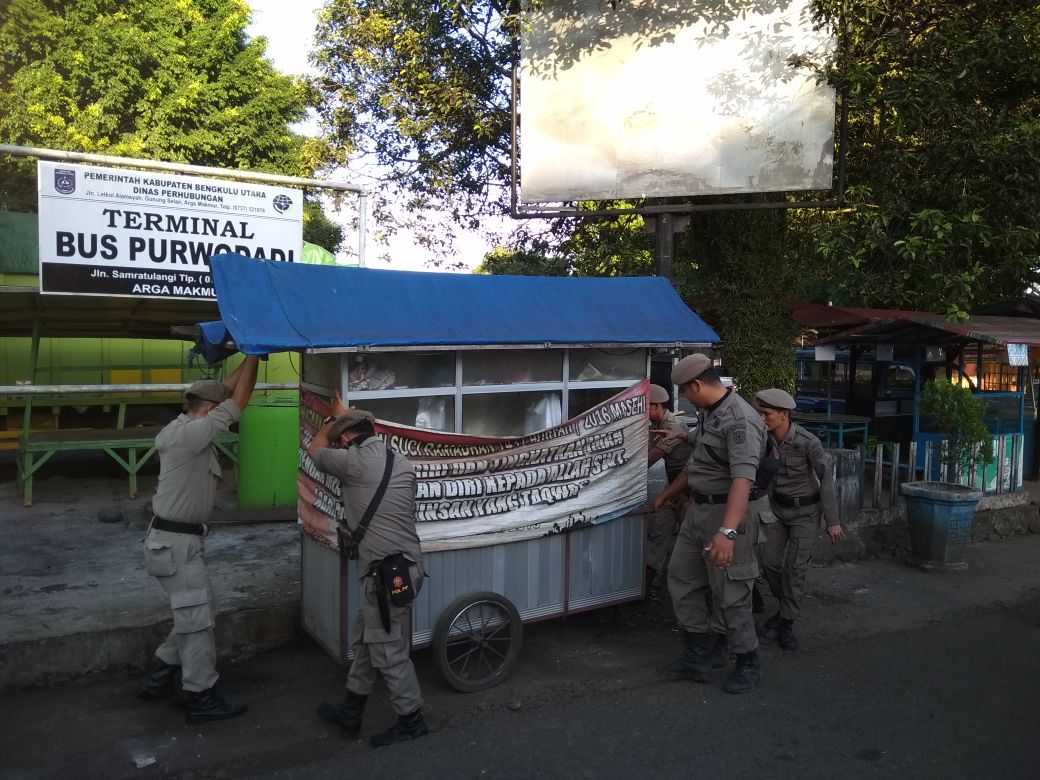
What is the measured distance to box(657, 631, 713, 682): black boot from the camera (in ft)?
15.5

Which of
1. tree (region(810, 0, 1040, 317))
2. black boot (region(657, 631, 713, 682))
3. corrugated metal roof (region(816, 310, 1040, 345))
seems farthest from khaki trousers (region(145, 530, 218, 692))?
corrugated metal roof (region(816, 310, 1040, 345))

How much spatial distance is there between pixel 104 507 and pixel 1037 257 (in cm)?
1025

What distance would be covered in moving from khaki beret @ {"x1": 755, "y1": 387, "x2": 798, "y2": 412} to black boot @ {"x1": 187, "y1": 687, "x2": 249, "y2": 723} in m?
3.75

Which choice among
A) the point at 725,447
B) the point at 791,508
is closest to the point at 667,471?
the point at 791,508

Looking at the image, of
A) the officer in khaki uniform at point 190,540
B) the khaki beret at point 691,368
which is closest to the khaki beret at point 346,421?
the officer in khaki uniform at point 190,540

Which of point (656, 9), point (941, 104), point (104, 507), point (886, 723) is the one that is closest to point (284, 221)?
point (104, 507)

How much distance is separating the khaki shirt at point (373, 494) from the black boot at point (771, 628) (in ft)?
9.39

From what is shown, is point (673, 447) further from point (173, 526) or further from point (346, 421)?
point (173, 526)

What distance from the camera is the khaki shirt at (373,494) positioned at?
3.84 m

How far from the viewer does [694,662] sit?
475 centimetres

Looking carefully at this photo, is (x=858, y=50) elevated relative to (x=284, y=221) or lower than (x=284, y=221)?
elevated

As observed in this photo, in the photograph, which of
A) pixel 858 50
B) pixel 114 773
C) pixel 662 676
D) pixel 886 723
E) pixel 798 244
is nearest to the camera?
pixel 114 773

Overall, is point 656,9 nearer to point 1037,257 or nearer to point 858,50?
point 858,50

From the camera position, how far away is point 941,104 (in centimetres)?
780
